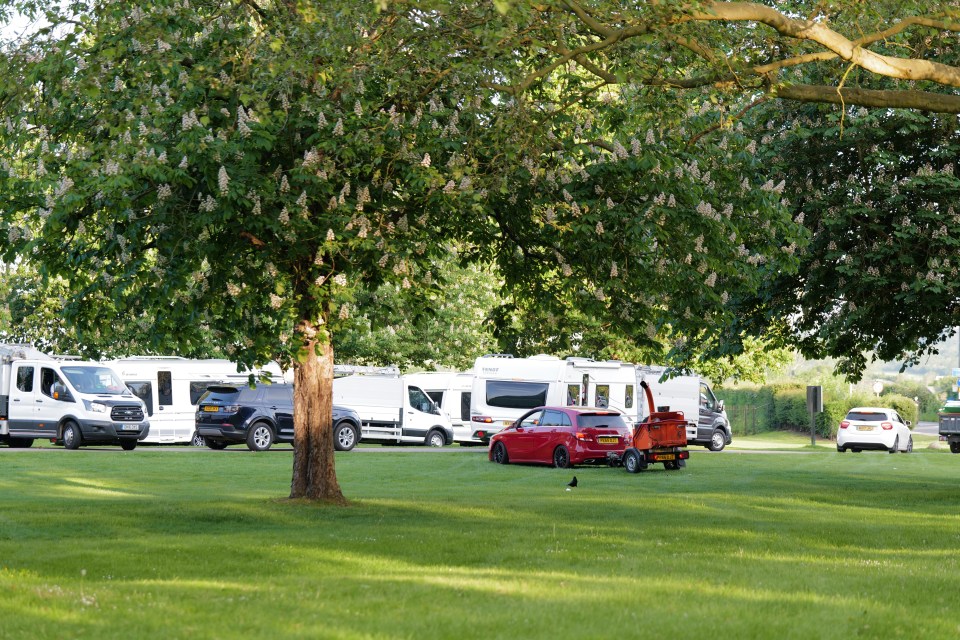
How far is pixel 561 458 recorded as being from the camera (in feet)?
101

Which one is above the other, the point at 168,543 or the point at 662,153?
the point at 662,153

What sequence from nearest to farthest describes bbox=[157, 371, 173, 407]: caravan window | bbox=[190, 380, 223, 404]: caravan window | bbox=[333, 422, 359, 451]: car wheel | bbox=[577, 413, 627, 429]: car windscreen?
bbox=[577, 413, 627, 429]: car windscreen, bbox=[333, 422, 359, 451]: car wheel, bbox=[157, 371, 173, 407]: caravan window, bbox=[190, 380, 223, 404]: caravan window

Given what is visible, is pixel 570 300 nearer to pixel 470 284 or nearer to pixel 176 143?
pixel 176 143

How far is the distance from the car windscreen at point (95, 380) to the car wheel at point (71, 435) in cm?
93

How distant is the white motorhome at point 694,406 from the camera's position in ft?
146

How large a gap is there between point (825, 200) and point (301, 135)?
9273 mm

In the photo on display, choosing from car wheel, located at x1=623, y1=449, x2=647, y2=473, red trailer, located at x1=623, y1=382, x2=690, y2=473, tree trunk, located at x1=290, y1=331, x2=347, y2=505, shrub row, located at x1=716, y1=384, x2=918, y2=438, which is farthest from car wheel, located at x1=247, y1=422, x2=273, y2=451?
shrub row, located at x1=716, y1=384, x2=918, y2=438

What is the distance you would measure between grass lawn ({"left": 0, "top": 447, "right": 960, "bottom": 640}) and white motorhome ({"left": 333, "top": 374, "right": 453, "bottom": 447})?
56.9ft

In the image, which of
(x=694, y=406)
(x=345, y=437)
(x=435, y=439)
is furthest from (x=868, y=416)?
(x=345, y=437)

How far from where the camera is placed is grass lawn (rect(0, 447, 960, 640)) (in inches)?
337

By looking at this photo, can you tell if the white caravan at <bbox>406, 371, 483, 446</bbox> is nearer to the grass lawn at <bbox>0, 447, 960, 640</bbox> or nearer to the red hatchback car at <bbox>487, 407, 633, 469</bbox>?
the red hatchback car at <bbox>487, 407, 633, 469</bbox>

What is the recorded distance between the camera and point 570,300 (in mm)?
17516

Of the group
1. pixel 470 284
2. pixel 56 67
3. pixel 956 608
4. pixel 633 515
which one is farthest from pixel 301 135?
pixel 470 284

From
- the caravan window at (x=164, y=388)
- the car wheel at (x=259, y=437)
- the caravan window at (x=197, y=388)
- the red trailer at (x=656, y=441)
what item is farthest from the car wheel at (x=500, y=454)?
the caravan window at (x=164, y=388)
